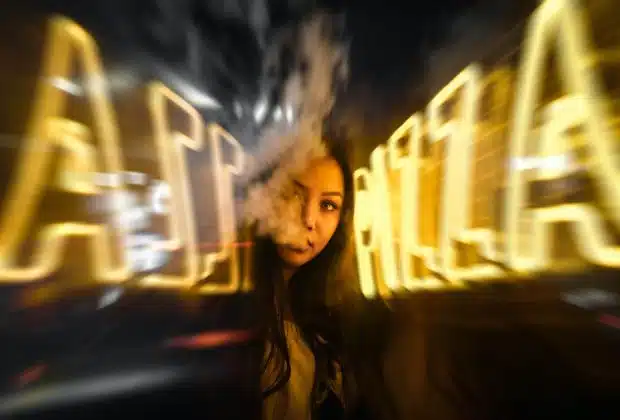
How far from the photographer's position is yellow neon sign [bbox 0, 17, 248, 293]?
77cm

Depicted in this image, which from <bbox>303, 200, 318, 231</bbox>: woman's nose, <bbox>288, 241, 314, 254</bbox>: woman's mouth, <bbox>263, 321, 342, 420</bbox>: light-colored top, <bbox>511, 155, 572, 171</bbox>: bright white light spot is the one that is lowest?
<bbox>263, 321, 342, 420</bbox>: light-colored top

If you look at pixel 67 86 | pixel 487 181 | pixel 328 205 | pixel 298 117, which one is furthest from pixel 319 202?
pixel 67 86

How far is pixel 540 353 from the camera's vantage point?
803 mm

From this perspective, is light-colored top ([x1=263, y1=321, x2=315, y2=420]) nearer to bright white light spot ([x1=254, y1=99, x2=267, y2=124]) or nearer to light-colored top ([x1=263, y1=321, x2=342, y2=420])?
light-colored top ([x1=263, y1=321, x2=342, y2=420])

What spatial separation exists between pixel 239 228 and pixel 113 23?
389 mm

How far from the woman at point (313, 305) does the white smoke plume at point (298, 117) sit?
3 cm

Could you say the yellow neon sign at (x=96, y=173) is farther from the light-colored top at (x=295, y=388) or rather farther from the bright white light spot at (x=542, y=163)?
the bright white light spot at (x=542, y=163)

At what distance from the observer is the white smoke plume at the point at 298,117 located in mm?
966

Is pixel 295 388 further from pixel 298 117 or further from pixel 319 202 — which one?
pixel 298 117

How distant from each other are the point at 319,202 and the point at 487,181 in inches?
11.6

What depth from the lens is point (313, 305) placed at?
3.28 ft

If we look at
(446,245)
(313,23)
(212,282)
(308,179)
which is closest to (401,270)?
(446,245)

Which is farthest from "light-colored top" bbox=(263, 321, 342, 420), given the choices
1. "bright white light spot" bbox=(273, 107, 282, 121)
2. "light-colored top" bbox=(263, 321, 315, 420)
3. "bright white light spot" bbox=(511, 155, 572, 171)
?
"bright white light spot" bbox=(511, 155, 572, 171)

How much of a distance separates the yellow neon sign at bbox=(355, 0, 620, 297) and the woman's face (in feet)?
0.14
